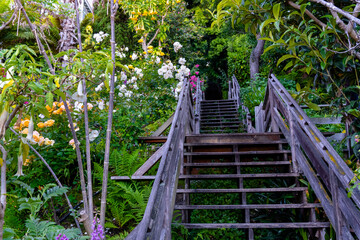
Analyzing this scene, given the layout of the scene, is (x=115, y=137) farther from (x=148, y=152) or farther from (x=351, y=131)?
(x=351, y=131)

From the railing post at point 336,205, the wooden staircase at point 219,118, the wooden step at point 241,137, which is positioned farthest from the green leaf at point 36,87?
the wooden staircase at point 219,118

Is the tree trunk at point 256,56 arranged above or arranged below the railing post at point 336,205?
above

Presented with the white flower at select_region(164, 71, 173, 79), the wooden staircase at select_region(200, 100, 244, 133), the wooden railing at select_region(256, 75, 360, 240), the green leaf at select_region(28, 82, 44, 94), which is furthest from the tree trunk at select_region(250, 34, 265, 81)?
the green leaf at select_region(28, 82, 44, 94)

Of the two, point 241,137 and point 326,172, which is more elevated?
point 241,137

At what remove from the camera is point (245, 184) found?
4.35m

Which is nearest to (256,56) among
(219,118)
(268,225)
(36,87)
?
(219,118)

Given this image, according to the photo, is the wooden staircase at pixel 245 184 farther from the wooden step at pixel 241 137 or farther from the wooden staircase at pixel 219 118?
the wooden staircase at pixel 219 118

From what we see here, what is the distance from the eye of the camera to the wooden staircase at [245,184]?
3154mm

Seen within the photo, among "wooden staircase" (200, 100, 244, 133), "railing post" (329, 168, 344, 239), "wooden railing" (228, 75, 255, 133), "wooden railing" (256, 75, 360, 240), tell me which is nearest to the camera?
"wooden railing" (256, 75, 360, 240)

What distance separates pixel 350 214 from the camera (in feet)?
6.70

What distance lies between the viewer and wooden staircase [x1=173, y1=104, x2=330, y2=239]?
124 inches

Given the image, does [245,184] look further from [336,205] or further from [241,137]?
[336,205]

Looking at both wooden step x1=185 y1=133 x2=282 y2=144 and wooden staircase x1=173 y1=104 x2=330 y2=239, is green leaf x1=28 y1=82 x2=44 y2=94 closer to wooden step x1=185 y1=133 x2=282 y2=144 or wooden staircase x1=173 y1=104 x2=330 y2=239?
wooden staircase x1=173 y1=104 x2=330 y2=239

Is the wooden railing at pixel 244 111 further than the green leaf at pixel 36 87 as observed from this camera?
Yes
